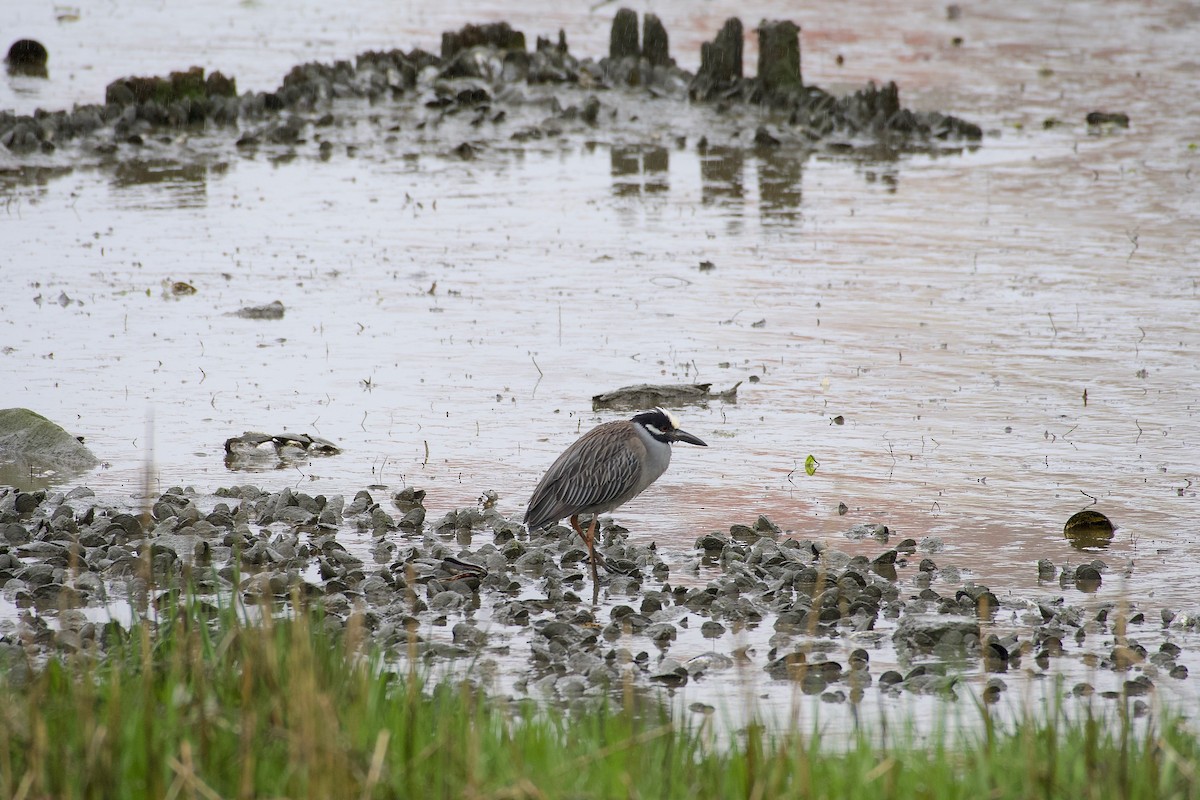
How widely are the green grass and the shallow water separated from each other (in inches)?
105

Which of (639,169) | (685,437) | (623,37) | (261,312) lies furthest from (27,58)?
(685,437)

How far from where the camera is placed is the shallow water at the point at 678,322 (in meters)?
8.89

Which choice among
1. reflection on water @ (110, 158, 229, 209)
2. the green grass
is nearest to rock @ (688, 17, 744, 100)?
reflection on water @ (110, 158, 229, 209)

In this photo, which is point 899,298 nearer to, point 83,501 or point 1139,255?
point 1139,255

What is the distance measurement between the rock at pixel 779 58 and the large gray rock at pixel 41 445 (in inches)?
626

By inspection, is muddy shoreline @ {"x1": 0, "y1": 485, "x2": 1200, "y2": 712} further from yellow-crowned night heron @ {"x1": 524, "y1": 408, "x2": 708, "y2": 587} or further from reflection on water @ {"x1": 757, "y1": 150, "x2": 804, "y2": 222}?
reflection on water @ {"x1": 757, "y1": 150, "x2": 804, "y2": 222}

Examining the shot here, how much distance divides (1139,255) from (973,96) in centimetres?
1102

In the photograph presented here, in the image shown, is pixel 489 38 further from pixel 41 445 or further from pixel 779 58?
pixel 41 445

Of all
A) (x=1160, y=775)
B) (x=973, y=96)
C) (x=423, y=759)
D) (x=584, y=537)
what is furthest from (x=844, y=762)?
(x=973, y=96)

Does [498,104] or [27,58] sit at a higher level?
[27,58]

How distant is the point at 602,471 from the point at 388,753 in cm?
328

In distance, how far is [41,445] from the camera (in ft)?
29.7

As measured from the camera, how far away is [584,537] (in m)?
7.67

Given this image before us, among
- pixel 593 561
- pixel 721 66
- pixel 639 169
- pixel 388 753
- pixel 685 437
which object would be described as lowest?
pixel 593 561
